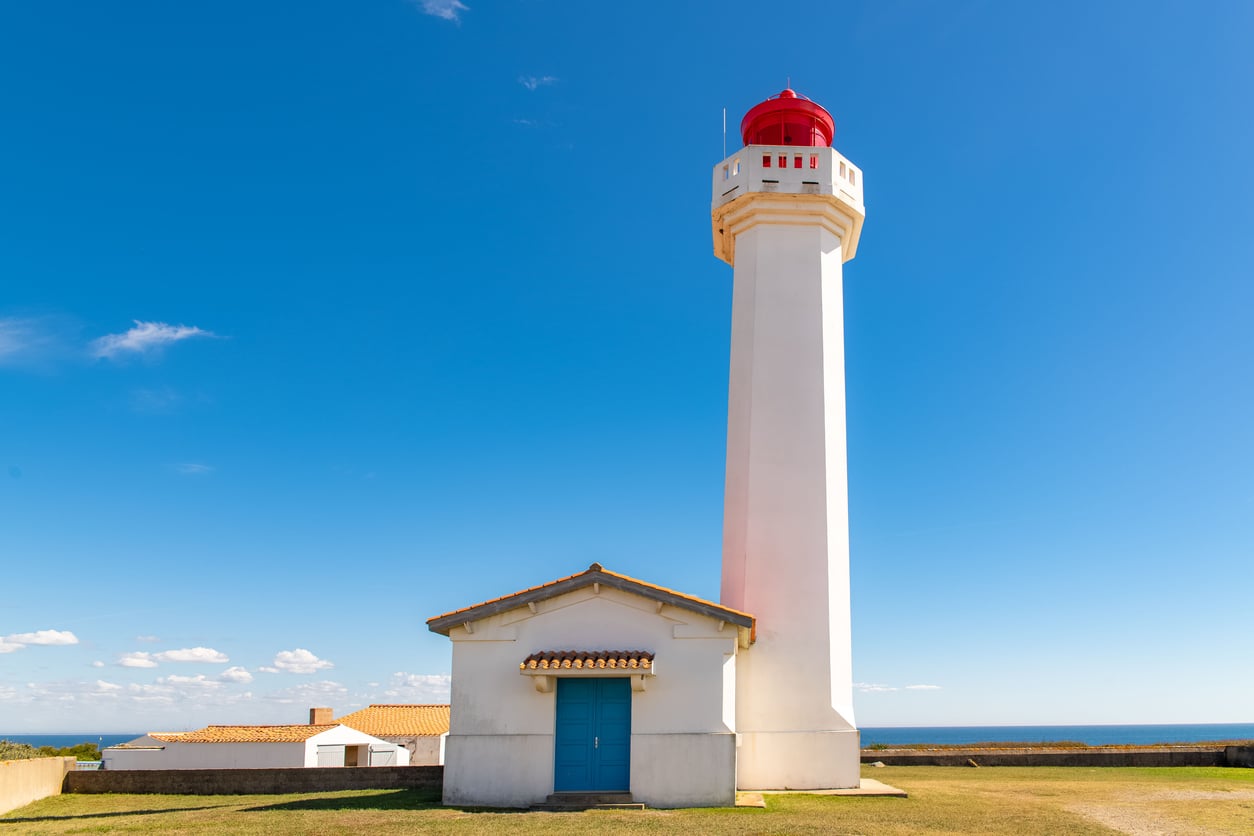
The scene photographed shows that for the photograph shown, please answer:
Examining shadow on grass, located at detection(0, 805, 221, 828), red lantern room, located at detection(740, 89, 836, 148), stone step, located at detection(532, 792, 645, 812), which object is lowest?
shadow on grass, located at detection(0, 805, 221, 828)

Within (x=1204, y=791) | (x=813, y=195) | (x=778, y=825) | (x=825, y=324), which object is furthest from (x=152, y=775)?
(x=1204, y=791)

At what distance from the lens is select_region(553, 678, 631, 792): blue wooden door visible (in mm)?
16422

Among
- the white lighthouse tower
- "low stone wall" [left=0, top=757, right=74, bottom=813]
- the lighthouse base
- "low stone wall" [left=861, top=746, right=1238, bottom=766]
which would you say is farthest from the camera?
"low stone wall" [left=861, top=746, right=1238, bottom=766]

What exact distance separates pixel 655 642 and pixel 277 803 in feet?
23.0

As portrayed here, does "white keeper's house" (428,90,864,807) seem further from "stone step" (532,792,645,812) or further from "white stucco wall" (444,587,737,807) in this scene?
"stone step" (532,792,645,812)

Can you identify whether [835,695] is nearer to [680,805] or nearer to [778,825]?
[680,805]

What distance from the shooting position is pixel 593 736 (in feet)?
54.4

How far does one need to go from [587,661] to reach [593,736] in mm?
1305

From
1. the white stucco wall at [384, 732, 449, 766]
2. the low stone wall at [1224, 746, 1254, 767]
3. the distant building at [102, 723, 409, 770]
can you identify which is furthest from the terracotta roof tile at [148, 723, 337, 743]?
the low stone wall at [1224, 746, 1254, 767]

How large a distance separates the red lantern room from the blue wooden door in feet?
43.8

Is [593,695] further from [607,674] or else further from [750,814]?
[750,814]

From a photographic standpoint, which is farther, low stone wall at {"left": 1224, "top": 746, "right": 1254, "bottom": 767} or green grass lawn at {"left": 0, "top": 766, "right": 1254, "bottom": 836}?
low stone wall at {"left": 1224, "top": 746, "right": 1254, "bottom": 767}

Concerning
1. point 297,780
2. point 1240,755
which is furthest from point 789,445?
point 1240,755

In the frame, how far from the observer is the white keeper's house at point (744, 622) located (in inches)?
647
